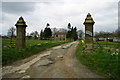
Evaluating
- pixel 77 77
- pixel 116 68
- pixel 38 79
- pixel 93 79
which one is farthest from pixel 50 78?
pixel 116 68

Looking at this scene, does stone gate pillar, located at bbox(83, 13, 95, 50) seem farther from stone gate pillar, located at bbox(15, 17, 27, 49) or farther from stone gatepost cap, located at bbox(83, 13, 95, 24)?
stone gate pillar, located at bbox(15, 17, 27, 49)

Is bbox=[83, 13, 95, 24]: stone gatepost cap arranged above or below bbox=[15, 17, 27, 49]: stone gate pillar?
above

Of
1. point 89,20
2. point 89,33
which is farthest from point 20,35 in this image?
point 89,20

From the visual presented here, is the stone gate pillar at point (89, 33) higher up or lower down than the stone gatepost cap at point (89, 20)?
lower down

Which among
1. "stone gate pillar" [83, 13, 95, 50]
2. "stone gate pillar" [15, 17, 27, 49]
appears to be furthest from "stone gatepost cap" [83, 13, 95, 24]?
"stone gate pillar" [15, 17, 27, 49]

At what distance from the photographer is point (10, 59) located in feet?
27.2

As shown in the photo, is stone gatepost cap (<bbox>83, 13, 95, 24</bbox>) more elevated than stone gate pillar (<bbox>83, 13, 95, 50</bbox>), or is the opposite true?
stone gatepost cap (<bbox>83, 13, 95, 24</bbox>)

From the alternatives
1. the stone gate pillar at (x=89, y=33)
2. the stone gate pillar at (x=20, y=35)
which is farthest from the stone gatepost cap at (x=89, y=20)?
the stone gate pillar at (x=20, y=35)

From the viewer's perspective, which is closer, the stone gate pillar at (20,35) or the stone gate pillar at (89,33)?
the stone gate pillar at (89,33)

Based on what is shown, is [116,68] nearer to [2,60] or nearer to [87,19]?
[87,19]

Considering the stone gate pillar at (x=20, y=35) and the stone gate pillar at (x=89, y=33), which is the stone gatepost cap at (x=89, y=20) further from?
the stone gate pillar at (x=20, y=35)

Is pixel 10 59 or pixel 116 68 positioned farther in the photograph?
pixel 10 59

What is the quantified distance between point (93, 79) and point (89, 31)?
20.8 feet

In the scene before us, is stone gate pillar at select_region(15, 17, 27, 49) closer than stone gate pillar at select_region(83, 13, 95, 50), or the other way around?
stone gate pillar at select_region(83, 13, 95, 50)
